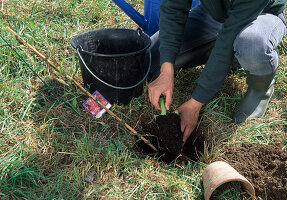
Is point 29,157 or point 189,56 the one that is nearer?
point 29,157

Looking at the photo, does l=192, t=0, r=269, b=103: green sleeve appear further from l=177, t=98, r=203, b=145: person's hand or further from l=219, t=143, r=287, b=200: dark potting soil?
l=219, t=143, r=287, b=200: dark potting soil

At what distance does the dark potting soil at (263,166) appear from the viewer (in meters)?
1.34

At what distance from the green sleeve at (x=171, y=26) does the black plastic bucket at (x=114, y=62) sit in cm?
14

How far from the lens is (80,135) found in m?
1.74

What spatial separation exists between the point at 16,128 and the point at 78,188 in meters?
0.60

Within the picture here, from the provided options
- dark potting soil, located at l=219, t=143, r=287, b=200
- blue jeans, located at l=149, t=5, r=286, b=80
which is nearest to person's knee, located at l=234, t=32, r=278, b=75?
blue jeans, located at l=149, t=5, r=286, b=80

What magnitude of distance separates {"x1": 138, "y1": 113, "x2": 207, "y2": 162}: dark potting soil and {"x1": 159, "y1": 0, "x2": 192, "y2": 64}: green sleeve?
0.42 metres

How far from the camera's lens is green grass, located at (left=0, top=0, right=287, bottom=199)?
1435 mm

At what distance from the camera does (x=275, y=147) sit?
1600 millimetres

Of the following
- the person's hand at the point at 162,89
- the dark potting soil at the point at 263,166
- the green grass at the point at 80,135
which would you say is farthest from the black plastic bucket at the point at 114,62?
the dark potting soil at the point at 263,166

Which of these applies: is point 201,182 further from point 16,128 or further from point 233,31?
point 16,128

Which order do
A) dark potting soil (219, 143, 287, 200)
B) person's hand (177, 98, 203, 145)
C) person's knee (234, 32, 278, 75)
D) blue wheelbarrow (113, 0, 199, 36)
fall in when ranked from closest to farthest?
dark potting soil (219, 143, 287, 200) < person's knee (234, 32, 278, 75) < person's hand (177, 98, 203, 145) < blue wheelbarrow (113, 0, 199, 36)

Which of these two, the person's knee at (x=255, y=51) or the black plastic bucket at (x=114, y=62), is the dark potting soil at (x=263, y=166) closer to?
the person's knee at (x=255, y=51)

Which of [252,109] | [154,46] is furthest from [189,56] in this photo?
[252,109]
